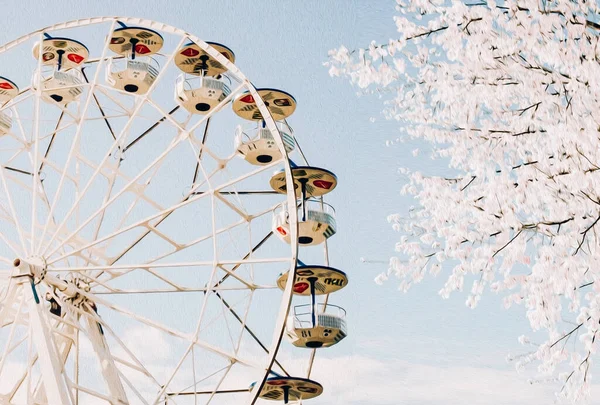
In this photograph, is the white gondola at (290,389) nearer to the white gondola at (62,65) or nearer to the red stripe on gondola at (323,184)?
the red stripe on gondola at (323,184)

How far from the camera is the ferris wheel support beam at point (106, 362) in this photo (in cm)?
1709

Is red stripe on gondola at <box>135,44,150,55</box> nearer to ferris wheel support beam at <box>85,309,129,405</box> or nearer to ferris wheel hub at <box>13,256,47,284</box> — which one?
ferris wheel hub at <box>13,256,47,284</box>

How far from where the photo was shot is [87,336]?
17.3m

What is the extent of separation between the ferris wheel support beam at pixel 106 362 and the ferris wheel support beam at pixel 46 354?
5.14 ft

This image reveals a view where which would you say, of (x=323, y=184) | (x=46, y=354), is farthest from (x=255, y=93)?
(x=46, y=354)

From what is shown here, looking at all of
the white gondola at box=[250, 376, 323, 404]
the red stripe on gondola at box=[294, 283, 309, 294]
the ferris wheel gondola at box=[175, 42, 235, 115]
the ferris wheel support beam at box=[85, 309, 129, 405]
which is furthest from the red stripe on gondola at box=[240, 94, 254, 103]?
the white gondola at box=[250, 376, 323, 404]

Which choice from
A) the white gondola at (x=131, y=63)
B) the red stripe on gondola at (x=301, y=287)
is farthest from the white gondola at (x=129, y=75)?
the red stripe on gondola at (x=301, y=287)

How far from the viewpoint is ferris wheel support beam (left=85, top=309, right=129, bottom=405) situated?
56.1ft

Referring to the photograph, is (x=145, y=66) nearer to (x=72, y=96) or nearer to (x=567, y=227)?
(x=72, y=96)

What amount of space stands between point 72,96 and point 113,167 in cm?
335

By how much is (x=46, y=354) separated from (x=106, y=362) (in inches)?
90.3

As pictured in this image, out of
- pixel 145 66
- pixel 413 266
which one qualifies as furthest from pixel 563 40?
pixel 145 66

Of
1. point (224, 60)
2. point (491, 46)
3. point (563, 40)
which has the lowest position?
point (563, 40)

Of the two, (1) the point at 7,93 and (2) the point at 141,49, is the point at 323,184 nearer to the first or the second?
(2) the point at 141,49
